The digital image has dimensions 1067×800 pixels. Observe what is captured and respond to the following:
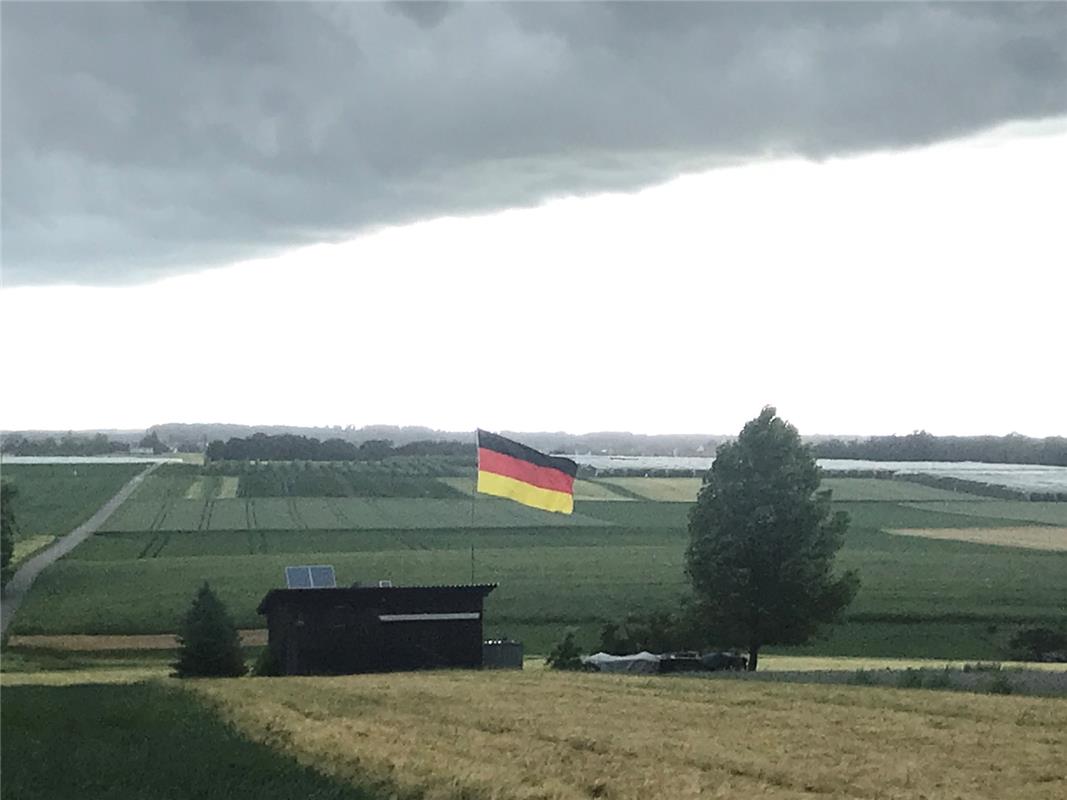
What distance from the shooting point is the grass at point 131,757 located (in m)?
10.4

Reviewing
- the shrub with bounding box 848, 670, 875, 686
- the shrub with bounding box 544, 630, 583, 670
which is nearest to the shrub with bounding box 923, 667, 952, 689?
the shrub with bounding box 848, 670, 875, 686

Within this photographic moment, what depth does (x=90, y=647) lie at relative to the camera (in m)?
41.0

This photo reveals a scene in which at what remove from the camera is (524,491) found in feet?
96.2

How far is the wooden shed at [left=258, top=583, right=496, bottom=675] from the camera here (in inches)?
1193

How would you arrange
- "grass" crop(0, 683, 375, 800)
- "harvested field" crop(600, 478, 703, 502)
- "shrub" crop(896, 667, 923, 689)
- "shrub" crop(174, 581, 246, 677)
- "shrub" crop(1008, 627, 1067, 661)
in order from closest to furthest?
1. "grass" crop(0, 683, 375, 800)
2. "shrub" crop(896, 667, 923, 689)
3. "shrub" crop(174, 581, 246, 677)
4. "shrub" crop(1008, 627, 1067, 661)
5. "harvested field" crop(600, 478, 703, 502)

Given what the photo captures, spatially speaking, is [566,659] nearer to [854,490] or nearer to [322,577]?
[322,577]

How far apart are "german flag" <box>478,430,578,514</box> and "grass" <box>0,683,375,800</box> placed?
1533cm

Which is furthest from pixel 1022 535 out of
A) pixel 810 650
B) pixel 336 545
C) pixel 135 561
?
pixel 135 561

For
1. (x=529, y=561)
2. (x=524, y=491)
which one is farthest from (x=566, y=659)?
(x=529, y=561)

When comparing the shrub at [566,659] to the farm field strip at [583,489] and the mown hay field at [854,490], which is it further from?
the farm field strip at [583,489]

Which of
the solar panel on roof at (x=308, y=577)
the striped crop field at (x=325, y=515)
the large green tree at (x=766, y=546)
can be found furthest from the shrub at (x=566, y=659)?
the striped crop field at (x=325, y=515)

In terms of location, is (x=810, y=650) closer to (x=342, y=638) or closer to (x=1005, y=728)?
(x=342, y=638)

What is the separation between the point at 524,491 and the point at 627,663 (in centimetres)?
784

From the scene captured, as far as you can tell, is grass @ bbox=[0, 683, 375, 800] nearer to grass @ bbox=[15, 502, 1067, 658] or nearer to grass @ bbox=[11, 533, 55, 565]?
grass @ bbox=[15, 502, 1067, 658]
